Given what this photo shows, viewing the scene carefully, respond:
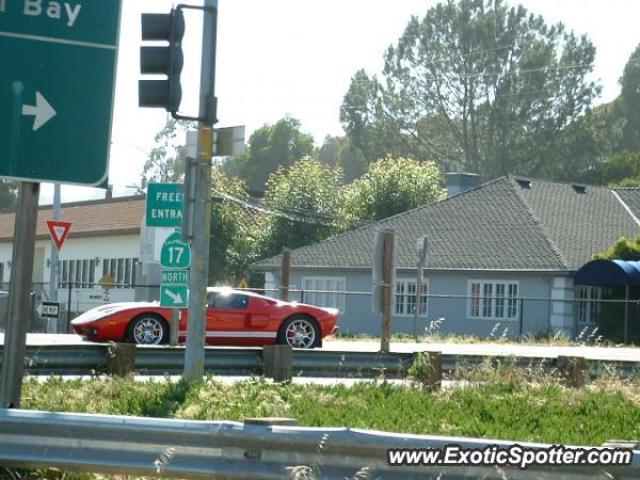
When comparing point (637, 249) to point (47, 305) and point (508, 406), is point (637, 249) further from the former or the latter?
point (508, 406)

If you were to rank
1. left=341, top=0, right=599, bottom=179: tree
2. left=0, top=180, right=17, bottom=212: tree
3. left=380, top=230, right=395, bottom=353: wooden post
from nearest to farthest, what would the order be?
left=380, top=230, right=395, bottom=353: wooden post < left=341, top=0, right=599, bottom=179: tree < left=0, top=180, right=17, bottom=212: tree

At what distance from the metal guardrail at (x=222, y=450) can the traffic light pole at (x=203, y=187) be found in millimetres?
6427

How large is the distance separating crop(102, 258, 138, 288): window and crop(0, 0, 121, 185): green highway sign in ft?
166

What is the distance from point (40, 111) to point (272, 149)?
103 m

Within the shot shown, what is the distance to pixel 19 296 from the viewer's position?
319 inches

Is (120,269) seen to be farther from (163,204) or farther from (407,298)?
(163,204)

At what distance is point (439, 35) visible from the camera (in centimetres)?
9019

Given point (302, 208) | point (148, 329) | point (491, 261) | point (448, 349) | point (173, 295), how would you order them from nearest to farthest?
1. point (173, 295)
2. point (148, 329)
3. point (448, 349)
4. point (491, 261)
5. point (302, 208)

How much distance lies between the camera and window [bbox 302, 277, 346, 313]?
152ft

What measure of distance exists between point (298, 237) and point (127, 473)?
5686 cm

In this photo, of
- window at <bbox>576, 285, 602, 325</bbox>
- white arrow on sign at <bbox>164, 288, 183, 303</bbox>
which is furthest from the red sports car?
window at <bbox>576, 285, 602, 325</bbox>

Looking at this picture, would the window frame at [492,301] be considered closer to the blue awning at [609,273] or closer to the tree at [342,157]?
the blue awning at [609,273]

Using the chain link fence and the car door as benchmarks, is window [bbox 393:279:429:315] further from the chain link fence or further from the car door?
the car door

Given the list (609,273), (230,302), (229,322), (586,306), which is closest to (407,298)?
(586,306)
